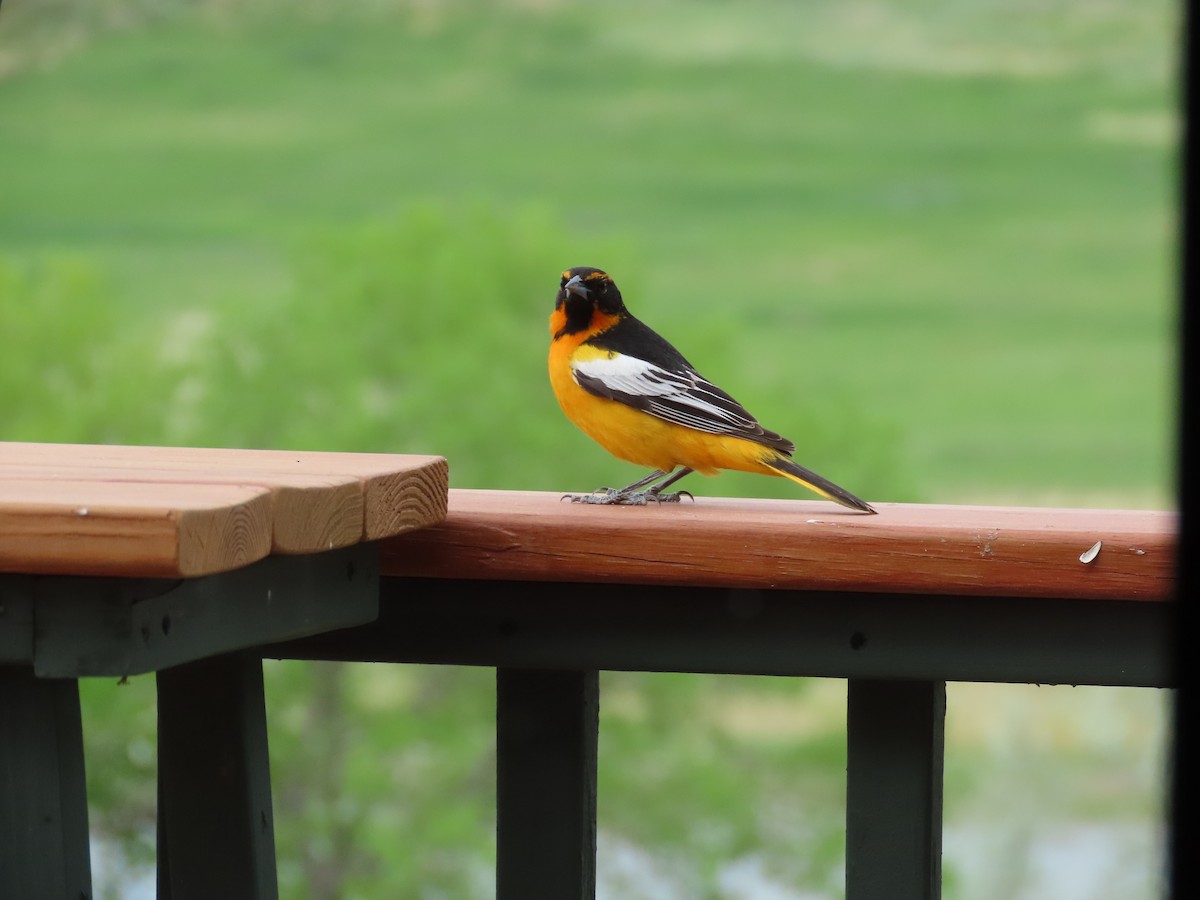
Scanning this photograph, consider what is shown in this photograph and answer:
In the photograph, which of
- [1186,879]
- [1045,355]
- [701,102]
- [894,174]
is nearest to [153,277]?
[701,102]

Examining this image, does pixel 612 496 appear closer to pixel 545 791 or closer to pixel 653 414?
pixel 653 414

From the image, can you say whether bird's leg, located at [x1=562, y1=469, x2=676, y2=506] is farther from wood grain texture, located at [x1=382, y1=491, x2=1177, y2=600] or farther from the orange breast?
wood grain texture, located at [x1=382, y1=491, x2=1177, y2=600]

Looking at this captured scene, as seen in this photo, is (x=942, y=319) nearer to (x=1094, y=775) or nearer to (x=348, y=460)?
(x=1094, y=775)

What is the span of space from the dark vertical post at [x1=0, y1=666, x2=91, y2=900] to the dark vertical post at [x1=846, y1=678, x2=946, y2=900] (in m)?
0.64

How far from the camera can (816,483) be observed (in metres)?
1.70

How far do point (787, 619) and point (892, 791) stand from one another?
0.17m

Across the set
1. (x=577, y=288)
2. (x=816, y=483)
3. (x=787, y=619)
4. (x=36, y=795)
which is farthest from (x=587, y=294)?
(x=36, y=795)

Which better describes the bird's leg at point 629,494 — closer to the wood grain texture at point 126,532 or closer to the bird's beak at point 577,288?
the bird's beak at point 577,288

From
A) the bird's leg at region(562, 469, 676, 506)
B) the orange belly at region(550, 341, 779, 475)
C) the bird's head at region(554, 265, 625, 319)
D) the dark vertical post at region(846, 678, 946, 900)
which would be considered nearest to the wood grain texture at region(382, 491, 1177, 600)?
the dark vertical post at region(846, 678, 946, 900)

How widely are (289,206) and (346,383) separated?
3221mm

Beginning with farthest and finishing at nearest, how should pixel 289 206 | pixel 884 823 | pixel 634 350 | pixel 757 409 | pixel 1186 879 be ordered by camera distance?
pixel 289 206
pixel 757 409
pixel 634 350
pixel 884 823
pixel 1186 879

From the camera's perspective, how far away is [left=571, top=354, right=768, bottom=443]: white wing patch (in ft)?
6.42

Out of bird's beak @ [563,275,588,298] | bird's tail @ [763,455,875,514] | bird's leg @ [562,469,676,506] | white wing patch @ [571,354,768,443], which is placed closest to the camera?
bird's tail @ [763,455,875,514]

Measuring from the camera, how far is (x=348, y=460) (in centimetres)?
144
